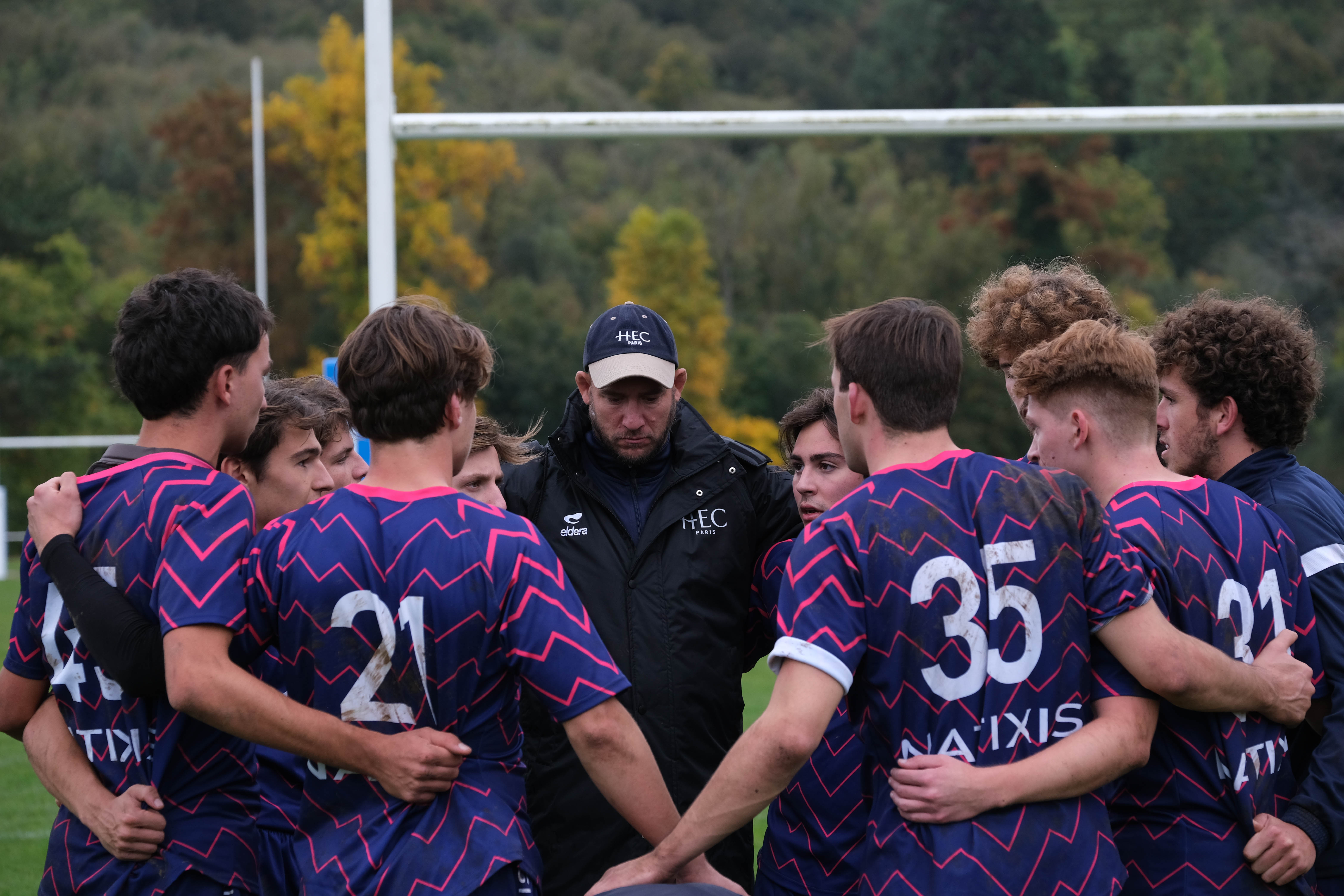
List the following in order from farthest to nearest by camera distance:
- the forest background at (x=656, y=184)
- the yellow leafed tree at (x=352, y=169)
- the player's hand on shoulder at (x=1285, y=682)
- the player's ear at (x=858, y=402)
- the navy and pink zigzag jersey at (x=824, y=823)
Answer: the forest background at (x=656, y=184)
the yellow leafed tree at (x=352, y=169)
the navy and pink zigzag jersey at (x=824, y=823)
the player's hand on shoulder at (x=1285, y=682)
the player's ear at (x=858, y=402)

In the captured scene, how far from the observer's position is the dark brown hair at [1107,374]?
2838 mm

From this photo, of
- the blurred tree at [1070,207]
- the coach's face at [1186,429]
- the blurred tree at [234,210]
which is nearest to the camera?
the coach's face at [1186,429]

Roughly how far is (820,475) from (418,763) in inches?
67.7

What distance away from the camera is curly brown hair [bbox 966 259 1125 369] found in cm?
355

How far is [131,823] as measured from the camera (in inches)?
104

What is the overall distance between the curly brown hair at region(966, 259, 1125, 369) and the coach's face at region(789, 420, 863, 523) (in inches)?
20.0

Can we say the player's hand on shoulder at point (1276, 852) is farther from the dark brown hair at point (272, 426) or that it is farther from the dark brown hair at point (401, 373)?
the dark brown hair at point (272, 426)

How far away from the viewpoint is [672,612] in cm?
359

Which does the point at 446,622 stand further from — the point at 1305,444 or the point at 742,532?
the point at 1305,444

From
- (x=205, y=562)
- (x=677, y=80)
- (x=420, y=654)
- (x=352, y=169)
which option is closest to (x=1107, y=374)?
(x=420, y=654)

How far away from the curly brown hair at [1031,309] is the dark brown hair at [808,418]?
46 cm

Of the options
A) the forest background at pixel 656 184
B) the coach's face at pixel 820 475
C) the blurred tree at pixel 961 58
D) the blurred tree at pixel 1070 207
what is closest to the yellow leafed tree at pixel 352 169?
the forest background at pixel 656 184

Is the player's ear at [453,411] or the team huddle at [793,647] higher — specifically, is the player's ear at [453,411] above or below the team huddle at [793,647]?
above

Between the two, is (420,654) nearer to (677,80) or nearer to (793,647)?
(793,647)
